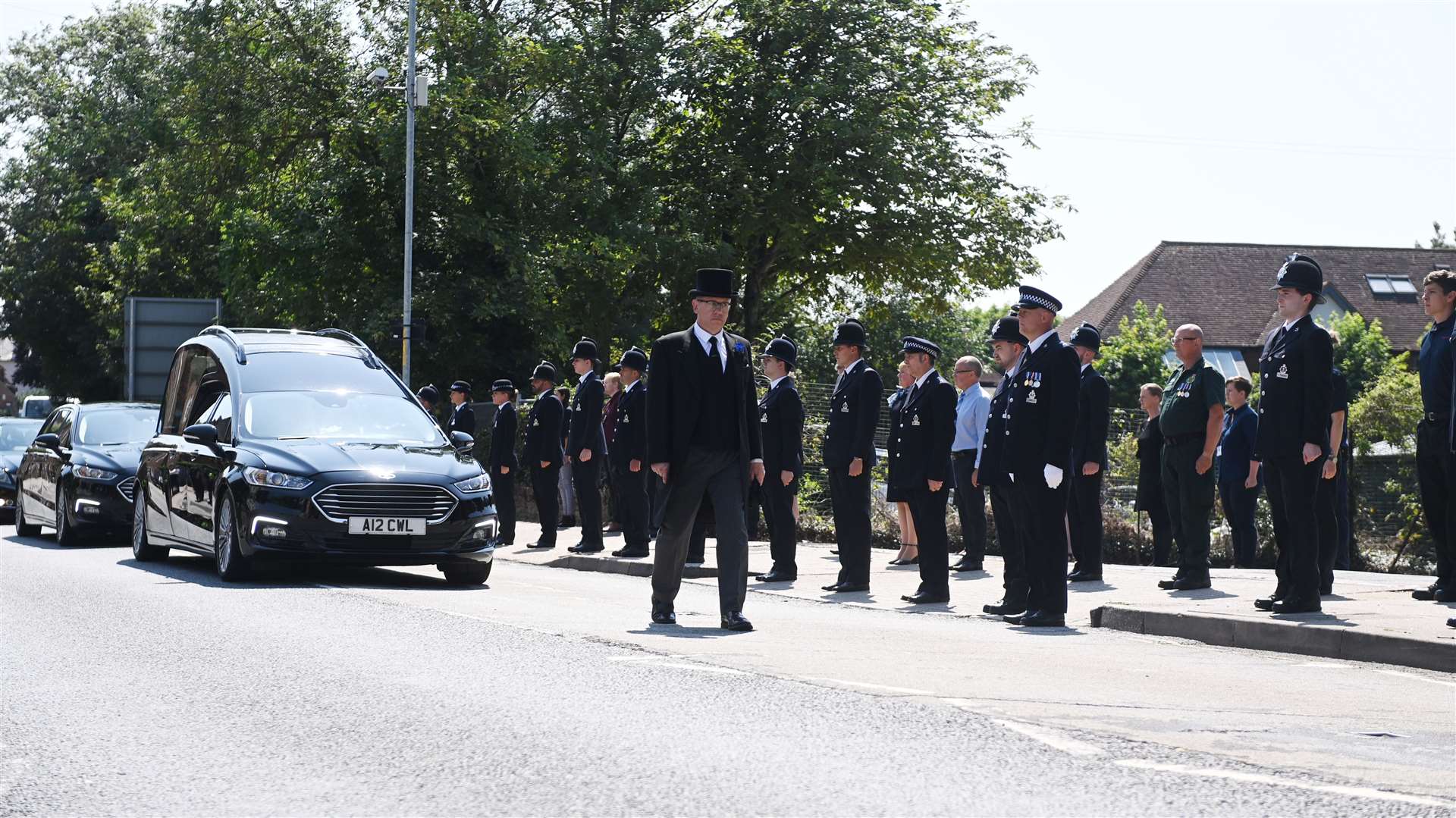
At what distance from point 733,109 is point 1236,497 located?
27.9 meters

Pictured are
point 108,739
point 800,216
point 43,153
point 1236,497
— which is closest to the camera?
point 108,739

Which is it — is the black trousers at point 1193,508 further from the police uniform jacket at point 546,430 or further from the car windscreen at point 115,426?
the car windscreen at point 115,426

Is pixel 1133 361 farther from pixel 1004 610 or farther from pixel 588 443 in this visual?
pixel 1004 610

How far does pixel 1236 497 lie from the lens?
1470cm

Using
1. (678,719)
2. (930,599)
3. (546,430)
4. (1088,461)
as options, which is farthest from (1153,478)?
(678,719)

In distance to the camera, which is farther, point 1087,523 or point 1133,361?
point 1133,361

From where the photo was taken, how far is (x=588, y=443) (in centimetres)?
1717

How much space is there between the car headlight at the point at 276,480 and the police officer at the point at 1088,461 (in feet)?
19.1

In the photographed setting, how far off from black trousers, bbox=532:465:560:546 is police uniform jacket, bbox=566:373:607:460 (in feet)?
2.31

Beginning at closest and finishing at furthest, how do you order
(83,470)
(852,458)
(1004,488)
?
1. (1004,488)
2. (852,458)
3. (83,470)

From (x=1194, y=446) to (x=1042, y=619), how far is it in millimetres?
2926

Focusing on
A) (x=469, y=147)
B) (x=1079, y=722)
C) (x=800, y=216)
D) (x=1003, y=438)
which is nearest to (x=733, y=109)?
(x=800, y=216)

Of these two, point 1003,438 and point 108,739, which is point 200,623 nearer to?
point 108,739

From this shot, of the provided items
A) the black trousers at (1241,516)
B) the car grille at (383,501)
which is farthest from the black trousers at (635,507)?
the black trousers at (1241,516)
